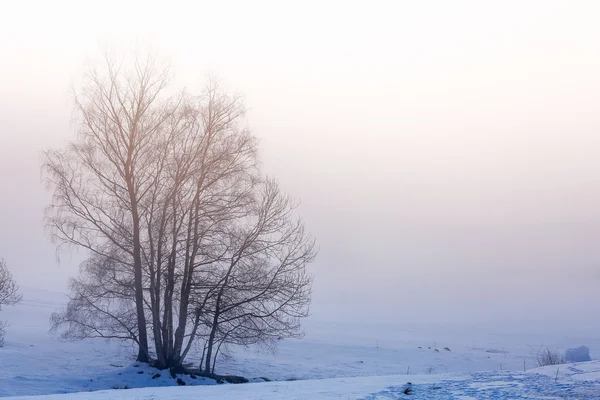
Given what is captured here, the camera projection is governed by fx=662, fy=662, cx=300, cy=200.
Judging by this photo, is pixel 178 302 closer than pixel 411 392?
No

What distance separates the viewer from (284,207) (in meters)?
24.7

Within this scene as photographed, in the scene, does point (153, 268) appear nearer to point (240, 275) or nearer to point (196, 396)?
point (240, 275)

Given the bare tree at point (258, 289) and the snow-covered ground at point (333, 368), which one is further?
the bare tree at point (258, 289)

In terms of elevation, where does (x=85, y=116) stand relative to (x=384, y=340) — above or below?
above

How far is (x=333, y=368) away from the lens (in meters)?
28.5

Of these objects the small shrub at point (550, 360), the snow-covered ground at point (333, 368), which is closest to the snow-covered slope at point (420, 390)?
the snow-covered ground at point (333, 368)

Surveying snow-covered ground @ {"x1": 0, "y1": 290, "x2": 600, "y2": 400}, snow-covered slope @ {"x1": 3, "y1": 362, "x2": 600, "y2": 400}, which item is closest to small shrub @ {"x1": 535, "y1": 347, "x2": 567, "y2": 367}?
snow-covered ground @ {"x1": 0, "y1": 290, "x2": 600, "y2": 400}

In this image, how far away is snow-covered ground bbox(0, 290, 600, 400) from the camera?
12.4 meters

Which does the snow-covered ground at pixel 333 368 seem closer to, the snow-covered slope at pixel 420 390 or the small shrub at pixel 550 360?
the snow-covered slope at pixel 420 390

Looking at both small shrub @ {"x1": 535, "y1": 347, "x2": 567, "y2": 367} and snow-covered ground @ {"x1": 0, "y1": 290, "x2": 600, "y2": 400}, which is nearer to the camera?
snow-covered ground @ {"x1": 0, "y1": 290, "x2": 600, "y2": 400}

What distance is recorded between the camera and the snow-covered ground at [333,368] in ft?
40.7

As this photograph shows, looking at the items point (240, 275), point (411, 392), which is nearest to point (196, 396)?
point (411, 392)

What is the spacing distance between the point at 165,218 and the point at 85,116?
4967mm

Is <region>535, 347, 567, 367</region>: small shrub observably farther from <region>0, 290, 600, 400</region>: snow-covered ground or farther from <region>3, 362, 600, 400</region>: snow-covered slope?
<region>3, 362, 600, 400</region>: snow-covered slope
